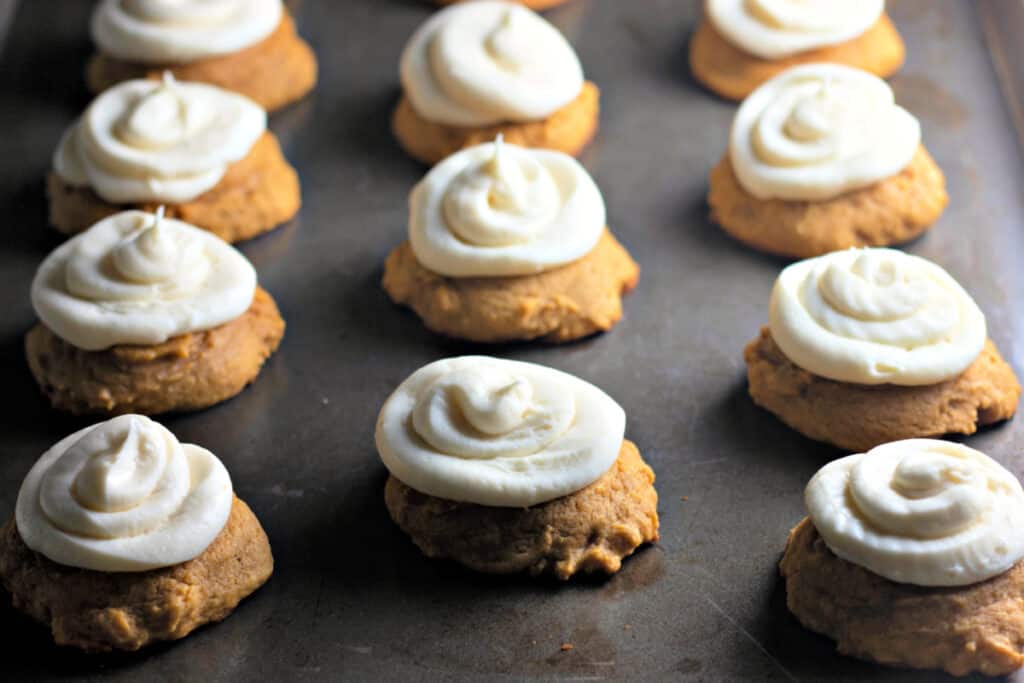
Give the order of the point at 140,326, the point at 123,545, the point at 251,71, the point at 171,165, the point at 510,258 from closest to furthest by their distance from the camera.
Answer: the point at 123,545, the point at 140,326, the point at 510,258, the point at 171,165, the point at 251,71

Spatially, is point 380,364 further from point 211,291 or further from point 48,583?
point 48,583

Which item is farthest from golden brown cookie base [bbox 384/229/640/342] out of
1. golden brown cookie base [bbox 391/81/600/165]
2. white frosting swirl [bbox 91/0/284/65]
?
white frosting swirl [bbox 91/0/284/65]

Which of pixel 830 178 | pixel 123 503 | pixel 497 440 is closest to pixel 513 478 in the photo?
pixel 497 440

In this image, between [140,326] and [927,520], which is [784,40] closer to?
[927,520]

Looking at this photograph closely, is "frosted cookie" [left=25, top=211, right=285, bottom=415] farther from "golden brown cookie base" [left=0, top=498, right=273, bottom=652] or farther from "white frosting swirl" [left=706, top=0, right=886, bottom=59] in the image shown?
"white frosting swirl" [left=706, top=0, right=886, bottom=59]

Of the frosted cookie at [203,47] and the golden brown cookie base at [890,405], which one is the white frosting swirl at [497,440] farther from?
the frosted cookie at [203,47]

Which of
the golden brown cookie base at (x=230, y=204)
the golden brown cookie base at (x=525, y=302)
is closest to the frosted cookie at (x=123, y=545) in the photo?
the golden brown cookie base at (x=525, y=302)

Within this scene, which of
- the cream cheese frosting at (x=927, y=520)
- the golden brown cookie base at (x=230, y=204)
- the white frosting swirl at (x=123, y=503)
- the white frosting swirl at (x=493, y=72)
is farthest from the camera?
the white frosting swirl at (x=493, y=72)
